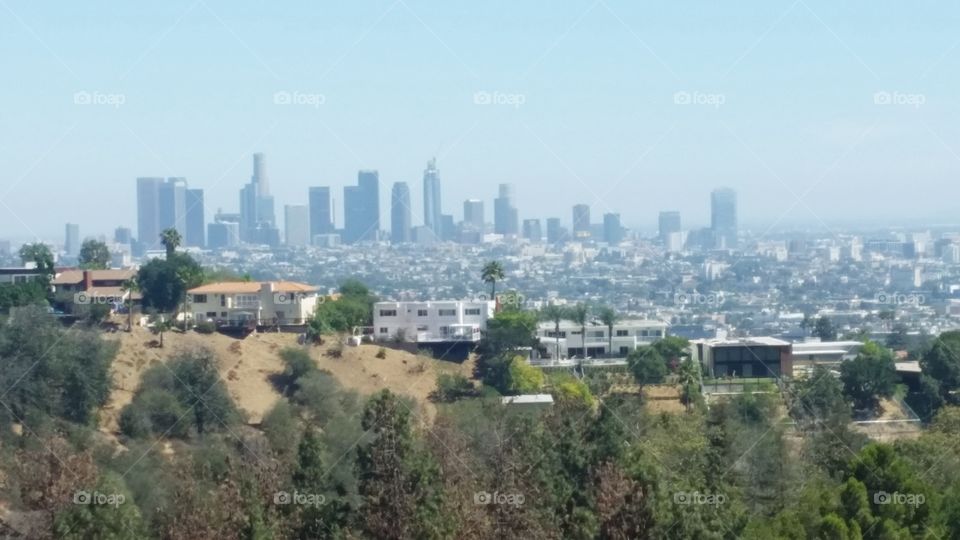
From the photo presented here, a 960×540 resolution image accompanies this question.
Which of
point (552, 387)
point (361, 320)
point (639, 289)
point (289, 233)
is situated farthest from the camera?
point (289, 233)

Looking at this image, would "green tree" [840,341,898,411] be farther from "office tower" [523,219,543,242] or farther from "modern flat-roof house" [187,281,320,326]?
"office tower" [523,219,543,242]

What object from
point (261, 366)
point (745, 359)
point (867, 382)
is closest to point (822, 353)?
point (745, 359)

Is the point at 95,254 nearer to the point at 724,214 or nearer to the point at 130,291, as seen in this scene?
the point at 130,291

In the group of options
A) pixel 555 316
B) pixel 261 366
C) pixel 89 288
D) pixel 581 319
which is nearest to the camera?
pixel 261 366

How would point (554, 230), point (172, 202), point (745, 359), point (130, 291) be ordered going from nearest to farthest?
point (130, 291), point (745, 359), point (172, 202), point (554, 230)

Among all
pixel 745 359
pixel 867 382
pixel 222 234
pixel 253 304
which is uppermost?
pixel 222 234

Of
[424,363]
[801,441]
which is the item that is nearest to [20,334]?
[424,363]

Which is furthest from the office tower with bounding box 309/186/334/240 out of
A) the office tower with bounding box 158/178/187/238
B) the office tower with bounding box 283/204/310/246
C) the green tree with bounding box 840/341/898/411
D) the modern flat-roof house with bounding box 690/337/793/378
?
the green tree with bounding box 840/341/898/411

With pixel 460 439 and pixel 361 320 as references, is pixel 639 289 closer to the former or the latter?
pixel 361 320
